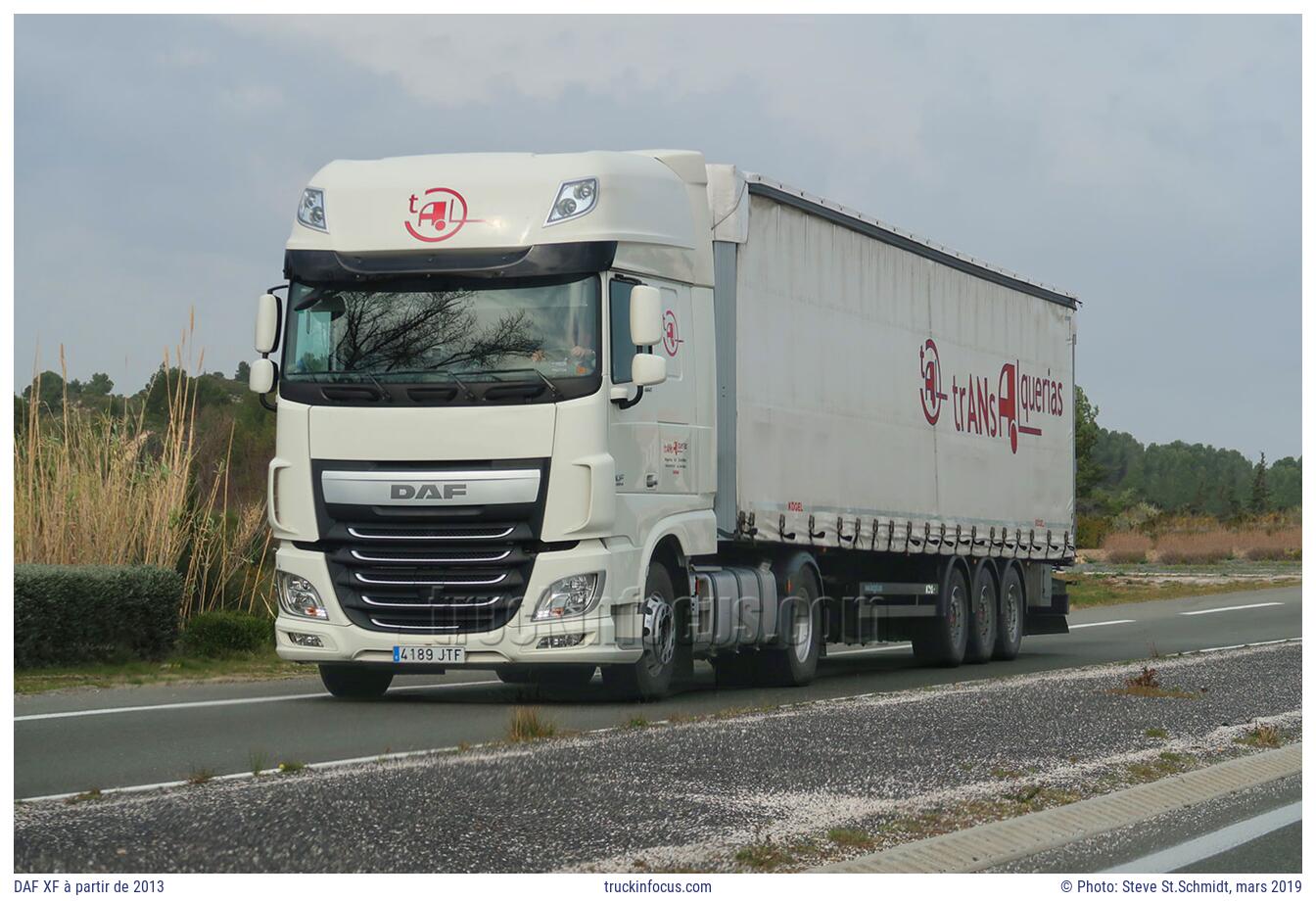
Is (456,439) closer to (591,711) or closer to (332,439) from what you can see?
(332,439)

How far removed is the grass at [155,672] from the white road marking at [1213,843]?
1032 centimetres

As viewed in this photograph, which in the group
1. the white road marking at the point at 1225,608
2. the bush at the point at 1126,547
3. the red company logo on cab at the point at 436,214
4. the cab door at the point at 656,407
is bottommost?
the white road marking at the point at 1225,608

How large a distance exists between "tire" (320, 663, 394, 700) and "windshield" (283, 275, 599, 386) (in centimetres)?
251

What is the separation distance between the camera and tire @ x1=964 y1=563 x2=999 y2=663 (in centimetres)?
2112

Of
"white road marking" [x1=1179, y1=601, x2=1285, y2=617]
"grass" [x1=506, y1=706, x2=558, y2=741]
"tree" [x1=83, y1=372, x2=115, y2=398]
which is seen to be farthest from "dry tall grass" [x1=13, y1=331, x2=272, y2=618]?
"white road marking" [x1=1179, y1=601, x2=1285, y2=617]

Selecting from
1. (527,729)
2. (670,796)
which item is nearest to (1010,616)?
(527,729)

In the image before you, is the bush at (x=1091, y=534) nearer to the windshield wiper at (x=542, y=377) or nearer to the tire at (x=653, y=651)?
the tire at (x=653, y=651)

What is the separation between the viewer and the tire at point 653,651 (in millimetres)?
14656

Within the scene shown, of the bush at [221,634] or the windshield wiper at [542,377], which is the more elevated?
the windshield wiper at [542,377]

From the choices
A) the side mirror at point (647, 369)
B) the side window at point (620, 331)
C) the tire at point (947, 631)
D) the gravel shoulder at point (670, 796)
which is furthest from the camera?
the tire at point (947, 631)

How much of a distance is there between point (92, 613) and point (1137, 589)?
95.8 feet
